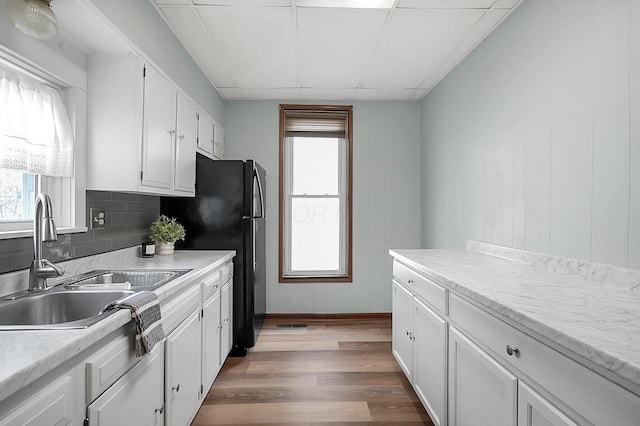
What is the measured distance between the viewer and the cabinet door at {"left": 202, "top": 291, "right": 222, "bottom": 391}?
216cm

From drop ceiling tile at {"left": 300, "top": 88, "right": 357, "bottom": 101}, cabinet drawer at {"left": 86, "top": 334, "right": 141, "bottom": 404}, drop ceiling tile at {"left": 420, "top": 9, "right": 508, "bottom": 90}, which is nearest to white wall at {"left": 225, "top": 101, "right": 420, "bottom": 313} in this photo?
drop ceiling tile at {"left": 300, "top": 88, "right": 357, "bottom": 101}

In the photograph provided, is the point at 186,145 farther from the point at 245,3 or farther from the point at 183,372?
the point at 183,372

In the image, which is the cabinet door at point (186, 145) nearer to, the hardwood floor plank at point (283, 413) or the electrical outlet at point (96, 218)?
the electrical outlet at point (96, 218)

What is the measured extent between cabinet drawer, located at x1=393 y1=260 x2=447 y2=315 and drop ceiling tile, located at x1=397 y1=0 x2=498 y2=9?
5.38 ft

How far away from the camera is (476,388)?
1409 mm

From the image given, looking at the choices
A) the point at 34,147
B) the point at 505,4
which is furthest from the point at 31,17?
the point at 505,4

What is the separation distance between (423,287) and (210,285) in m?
1.33

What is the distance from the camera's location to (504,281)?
1.54 m

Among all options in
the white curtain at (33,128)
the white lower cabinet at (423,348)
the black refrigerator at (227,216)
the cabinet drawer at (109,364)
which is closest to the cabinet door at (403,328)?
the white lower cabinet at (423,348)

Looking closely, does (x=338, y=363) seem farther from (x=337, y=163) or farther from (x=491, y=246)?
(x=337, y=163)

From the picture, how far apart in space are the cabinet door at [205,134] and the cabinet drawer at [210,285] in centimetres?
122

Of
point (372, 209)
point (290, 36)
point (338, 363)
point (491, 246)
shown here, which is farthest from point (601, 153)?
point (372, 209)

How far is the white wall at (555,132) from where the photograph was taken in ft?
4.75

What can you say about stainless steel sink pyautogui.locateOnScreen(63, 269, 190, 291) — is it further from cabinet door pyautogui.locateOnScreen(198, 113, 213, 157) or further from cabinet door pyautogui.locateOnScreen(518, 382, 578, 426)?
cabinet door pyautogui.locateOnScreen(518, 382, 578, 426)
